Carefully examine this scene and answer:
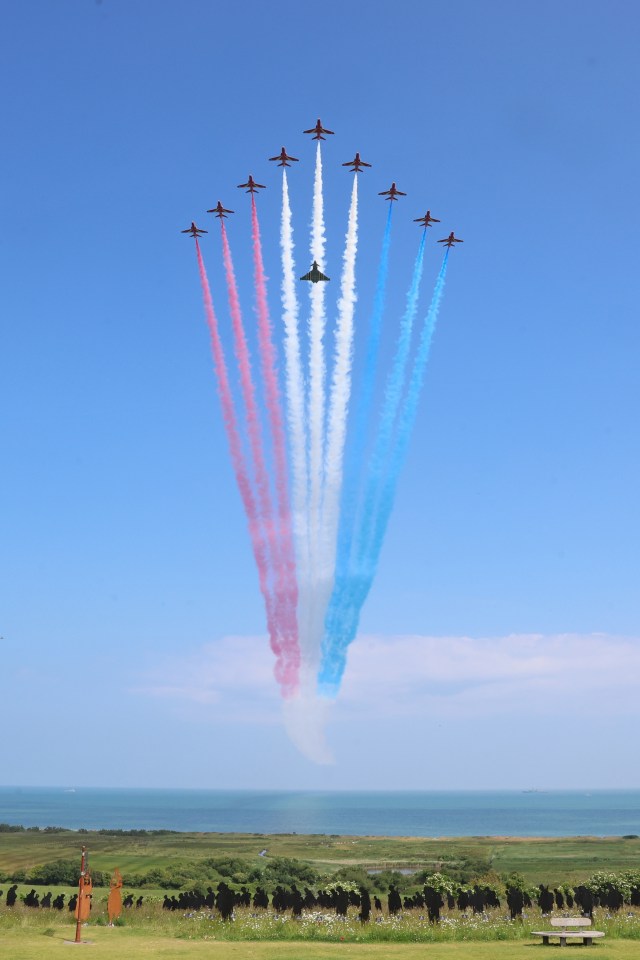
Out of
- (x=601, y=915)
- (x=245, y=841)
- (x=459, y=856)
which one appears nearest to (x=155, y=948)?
(x=601, y=915)

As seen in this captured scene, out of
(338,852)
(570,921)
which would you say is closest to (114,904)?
(570,921)

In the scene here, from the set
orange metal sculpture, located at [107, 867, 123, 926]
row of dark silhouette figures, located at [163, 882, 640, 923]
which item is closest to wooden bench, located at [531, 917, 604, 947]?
row of dark silhouette figures, located at [163, 882, 640, 923]

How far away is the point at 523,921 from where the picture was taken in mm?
35938

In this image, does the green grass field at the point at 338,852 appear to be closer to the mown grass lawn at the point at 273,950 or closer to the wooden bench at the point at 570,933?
the wooden bench at the point at 570,933

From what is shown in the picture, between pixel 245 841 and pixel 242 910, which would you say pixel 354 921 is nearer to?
pixel 242 910

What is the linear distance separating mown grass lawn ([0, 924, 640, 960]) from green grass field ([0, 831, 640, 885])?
94.4 ft

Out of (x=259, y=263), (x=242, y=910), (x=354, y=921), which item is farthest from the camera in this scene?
(x=259, y=263)

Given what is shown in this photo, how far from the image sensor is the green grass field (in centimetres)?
6988

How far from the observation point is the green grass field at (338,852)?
229 feet

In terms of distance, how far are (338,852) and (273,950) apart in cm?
5957

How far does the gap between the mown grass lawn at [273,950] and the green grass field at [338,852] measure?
28763 mm

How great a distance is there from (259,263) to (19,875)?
4562 cm

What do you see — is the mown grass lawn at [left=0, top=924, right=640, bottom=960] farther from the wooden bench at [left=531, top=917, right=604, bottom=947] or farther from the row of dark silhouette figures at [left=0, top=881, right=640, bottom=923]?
the row of dark silhouette figures at [left=0, top=881, right=640, bottom=923]

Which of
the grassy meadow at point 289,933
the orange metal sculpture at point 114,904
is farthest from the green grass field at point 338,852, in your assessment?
the orange metal sculpture at point 114,904
